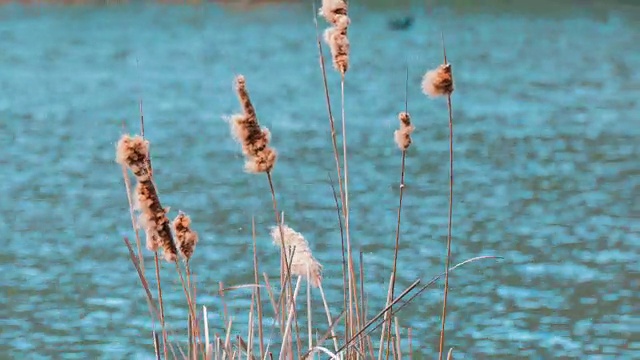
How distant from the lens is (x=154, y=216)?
5.49 ft

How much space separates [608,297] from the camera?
6426 millimetres

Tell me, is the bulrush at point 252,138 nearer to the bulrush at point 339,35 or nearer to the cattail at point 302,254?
the bulrush at point 339,35

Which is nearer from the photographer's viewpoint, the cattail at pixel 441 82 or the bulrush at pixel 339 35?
the cattail at pixel 441 82

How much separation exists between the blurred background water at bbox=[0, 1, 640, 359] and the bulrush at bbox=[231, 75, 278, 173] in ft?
0.82

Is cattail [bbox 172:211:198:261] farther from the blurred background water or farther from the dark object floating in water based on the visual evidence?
the dark object floating in water

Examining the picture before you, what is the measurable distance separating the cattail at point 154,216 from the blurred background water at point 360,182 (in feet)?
1.06

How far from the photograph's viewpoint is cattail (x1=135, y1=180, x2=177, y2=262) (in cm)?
167

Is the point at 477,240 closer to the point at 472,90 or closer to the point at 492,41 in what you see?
the point at 472,90

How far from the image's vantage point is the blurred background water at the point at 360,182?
6.18 metres

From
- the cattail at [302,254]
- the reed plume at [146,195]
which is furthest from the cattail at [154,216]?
the cattail at [302,254]

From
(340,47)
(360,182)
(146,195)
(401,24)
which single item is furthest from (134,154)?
(401,24)

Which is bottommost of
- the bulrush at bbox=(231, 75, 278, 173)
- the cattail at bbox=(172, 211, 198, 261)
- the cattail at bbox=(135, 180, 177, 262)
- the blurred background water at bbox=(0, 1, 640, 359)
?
the cattail at bbox=(135, 180, 177, 262)

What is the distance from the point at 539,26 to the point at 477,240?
1380 centimetres

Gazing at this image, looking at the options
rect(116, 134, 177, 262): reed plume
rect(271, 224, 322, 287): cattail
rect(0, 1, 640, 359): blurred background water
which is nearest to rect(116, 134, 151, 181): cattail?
rect(116, 134, 177, 262): reed plume
